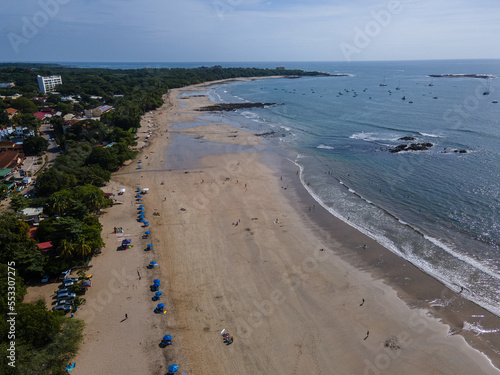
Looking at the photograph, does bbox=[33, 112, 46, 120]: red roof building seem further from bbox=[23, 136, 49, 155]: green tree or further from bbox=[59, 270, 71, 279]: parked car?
bbox=[59, 270, 71, 279]: parked car

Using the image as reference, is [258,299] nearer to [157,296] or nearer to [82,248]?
[157,296]

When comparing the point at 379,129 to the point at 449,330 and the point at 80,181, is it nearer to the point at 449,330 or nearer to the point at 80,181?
the point at 449,330

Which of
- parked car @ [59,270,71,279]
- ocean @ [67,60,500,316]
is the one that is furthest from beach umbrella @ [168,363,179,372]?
ocean @ [67,60,500,316]

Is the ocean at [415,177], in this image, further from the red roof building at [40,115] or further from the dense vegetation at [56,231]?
the red roof building at [40,115]

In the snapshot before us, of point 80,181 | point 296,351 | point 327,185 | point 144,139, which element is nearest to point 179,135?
point 144,139

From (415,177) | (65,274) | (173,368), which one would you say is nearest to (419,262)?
(415,177)

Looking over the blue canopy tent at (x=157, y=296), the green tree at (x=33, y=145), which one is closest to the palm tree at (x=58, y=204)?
the blue canopy tent at (x=157, y=296)

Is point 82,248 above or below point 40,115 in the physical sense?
below
